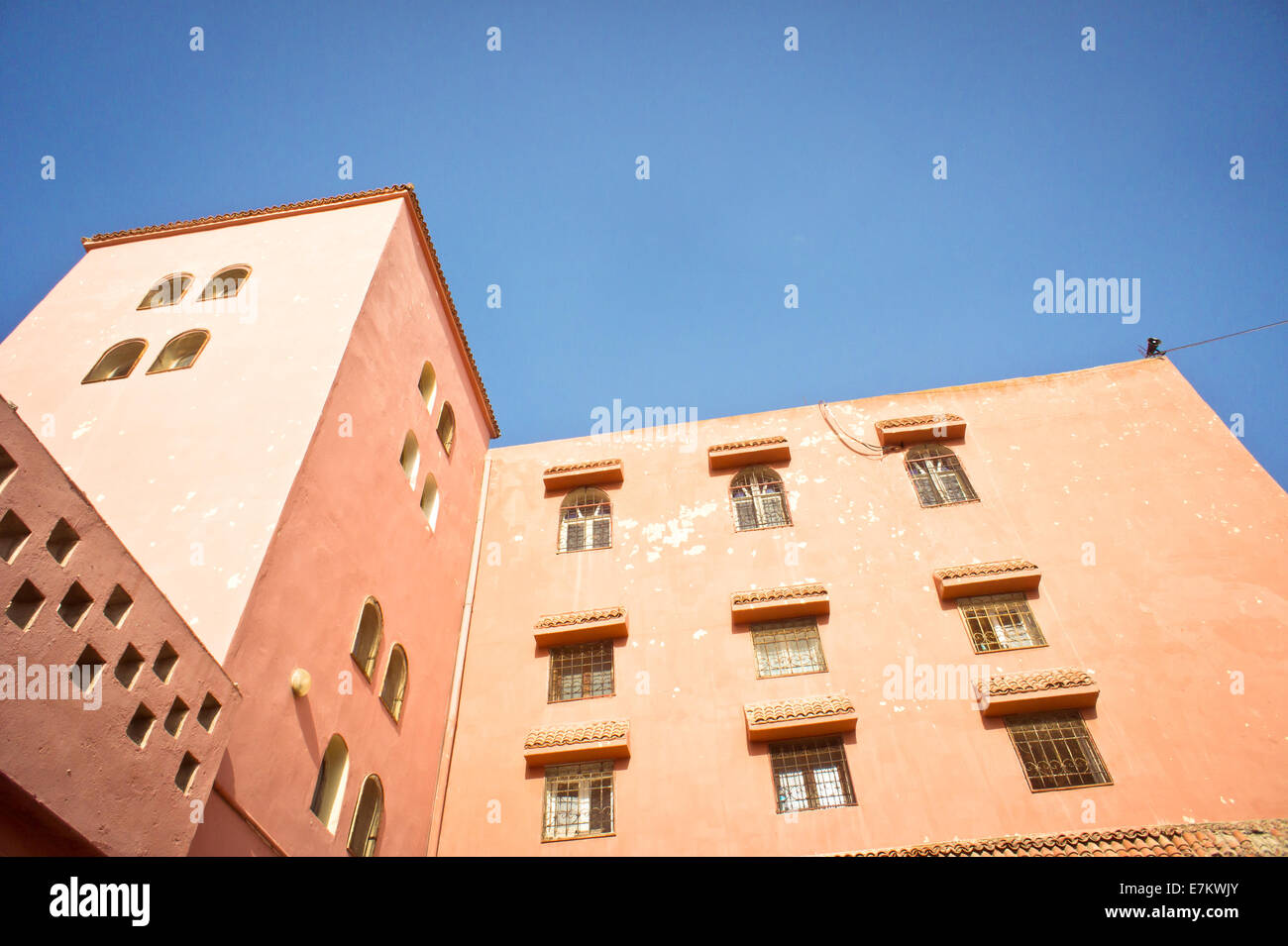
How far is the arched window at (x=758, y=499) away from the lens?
17.0 metres

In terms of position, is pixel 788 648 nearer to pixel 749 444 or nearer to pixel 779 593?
pixel 779 593

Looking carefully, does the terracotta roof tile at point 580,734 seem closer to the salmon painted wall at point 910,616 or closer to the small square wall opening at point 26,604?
the salmon painted wall at point 910,616

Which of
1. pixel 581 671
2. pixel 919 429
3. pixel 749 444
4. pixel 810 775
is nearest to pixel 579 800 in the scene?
pixel 581 671

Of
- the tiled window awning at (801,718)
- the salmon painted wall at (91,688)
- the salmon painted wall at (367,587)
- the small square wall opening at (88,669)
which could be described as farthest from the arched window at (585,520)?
the small square wall opening at (88,669)

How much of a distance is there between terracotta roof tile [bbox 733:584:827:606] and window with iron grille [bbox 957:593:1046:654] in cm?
268

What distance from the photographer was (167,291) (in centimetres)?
1495

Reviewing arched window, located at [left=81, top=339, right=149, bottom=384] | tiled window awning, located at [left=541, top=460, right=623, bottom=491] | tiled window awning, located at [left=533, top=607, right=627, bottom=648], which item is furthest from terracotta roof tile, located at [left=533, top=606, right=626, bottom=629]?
arched window, located at [left=81, top=339, right=149, bottom=384]

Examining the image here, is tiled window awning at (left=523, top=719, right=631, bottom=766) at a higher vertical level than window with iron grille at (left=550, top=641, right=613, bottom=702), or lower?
lower

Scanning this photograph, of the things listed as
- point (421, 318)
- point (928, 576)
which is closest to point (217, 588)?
point (421, 318)

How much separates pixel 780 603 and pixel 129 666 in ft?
34.7

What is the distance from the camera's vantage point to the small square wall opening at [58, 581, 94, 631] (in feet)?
22.5

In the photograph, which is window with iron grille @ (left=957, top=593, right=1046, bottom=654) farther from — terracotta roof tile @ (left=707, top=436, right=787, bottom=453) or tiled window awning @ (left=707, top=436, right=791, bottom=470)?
terracotta roof tile @ (left=707, top=436, right=787, bottom=453)
